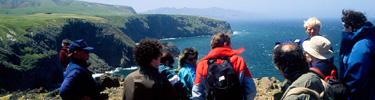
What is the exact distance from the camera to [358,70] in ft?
13.2

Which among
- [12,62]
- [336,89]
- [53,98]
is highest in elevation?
[336,89]

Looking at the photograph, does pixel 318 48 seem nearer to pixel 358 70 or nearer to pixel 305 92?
pixel 358 70

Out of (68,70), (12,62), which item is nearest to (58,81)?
Answer: (12,62)

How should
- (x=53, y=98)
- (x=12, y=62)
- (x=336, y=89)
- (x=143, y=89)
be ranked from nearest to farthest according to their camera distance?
(x=336, y=89), (x=143, y=89), (x=53, y=98), (x=12, y=62)

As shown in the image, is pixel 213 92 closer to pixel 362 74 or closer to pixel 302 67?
pixel 302 67

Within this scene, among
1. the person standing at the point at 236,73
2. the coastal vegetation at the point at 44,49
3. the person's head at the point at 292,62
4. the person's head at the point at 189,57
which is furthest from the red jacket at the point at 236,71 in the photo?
the coastal vegetation at the point at 44,49

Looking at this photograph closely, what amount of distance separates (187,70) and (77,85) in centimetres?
209

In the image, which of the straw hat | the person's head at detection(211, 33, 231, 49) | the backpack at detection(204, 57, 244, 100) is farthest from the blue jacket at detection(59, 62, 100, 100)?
the straw hat

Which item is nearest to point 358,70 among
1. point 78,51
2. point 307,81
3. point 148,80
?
point 307,81

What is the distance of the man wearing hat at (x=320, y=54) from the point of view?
3877mm

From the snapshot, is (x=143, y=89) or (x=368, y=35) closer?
(x=143, y=89)

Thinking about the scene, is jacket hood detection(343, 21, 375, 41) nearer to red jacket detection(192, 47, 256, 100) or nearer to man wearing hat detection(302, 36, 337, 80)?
man wearing hat detection(302, 36, 337, 80)

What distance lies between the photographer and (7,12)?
190 meters

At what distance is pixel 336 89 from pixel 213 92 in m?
1.68
